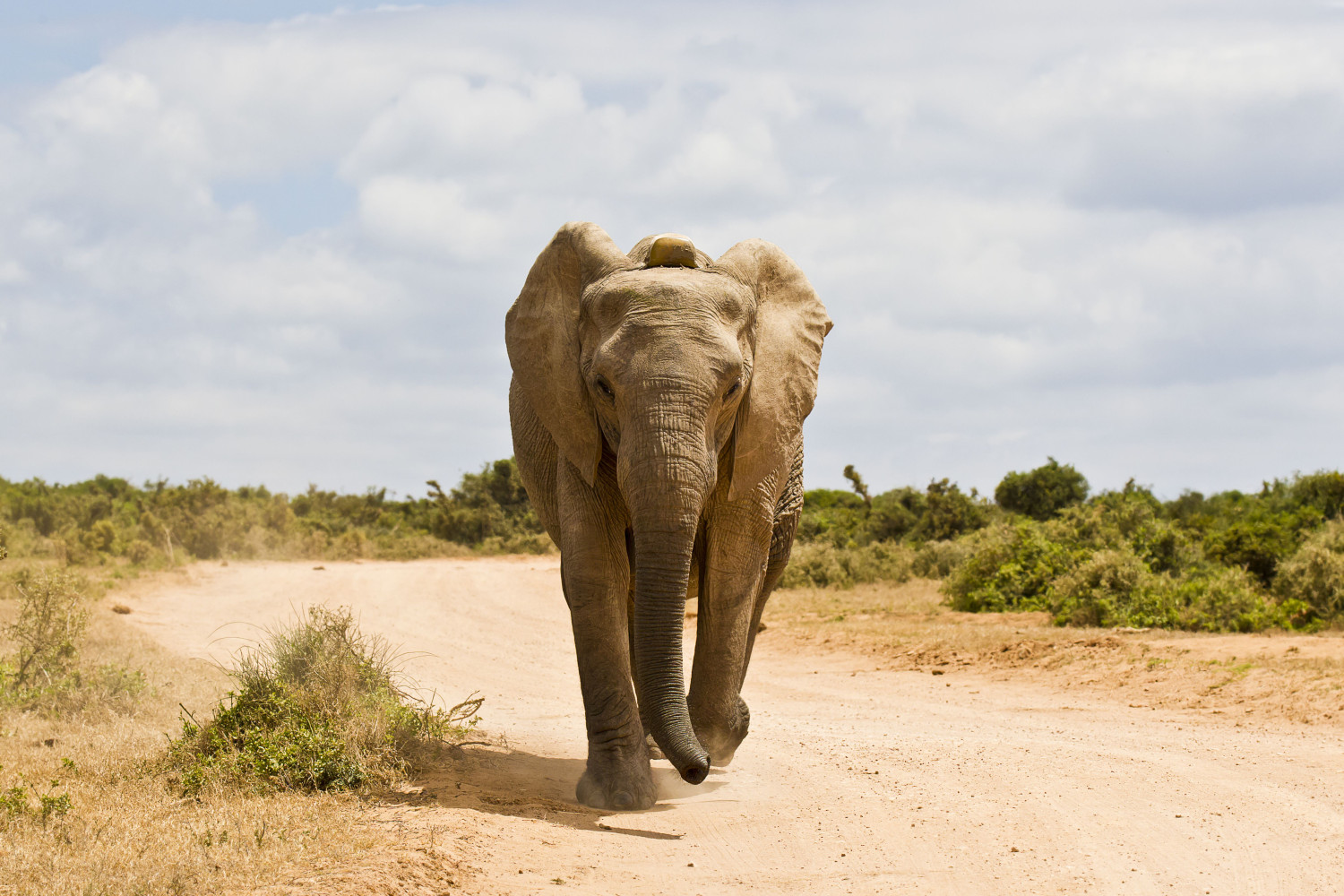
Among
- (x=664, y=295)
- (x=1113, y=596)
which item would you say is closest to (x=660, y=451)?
(x=664, y=295)

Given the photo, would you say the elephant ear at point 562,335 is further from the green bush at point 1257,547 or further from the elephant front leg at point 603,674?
the green bush at point 1257,547

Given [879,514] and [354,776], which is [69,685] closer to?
[354,776]

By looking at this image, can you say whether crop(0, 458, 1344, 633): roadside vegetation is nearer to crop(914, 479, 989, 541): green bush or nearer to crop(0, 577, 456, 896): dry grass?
crop(914, 479, 989, 541): green bush

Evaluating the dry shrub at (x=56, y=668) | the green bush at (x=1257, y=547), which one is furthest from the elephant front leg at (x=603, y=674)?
the green bush at (x=1257, y=547)

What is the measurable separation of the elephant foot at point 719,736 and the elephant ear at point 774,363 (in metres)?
1.41

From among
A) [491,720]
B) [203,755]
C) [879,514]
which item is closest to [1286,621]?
[491,720]

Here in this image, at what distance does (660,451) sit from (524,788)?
2448 mm

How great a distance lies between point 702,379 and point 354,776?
9.78 ft

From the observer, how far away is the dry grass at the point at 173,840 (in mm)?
4520

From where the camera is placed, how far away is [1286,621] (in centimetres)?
1465

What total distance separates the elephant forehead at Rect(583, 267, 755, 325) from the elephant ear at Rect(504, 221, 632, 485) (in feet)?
0.89

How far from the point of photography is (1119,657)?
1268 cm

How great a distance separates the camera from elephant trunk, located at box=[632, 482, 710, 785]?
20.1ft

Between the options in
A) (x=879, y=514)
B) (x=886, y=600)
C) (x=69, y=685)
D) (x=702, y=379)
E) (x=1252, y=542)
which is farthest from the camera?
(x=879, y=514)
